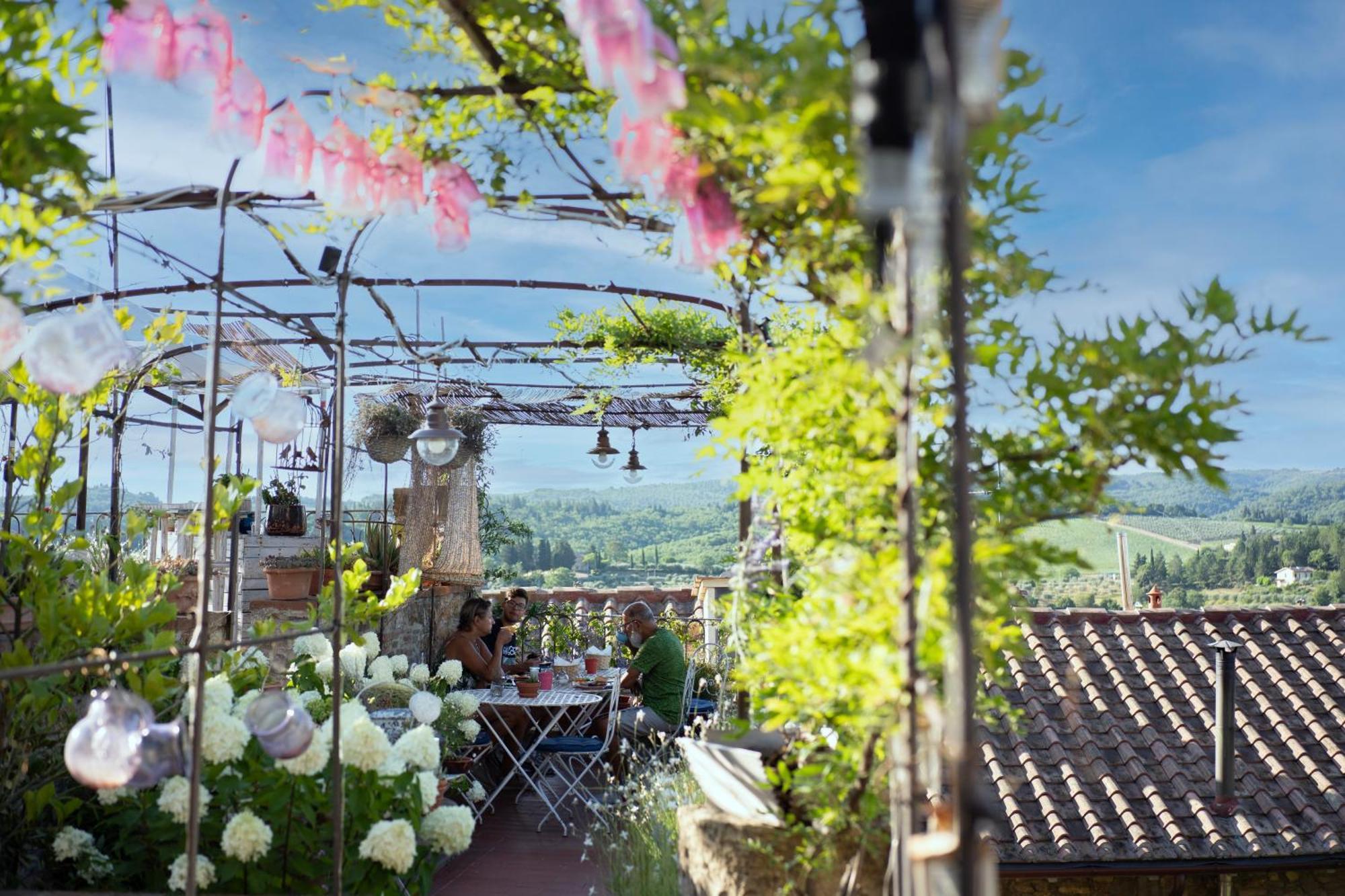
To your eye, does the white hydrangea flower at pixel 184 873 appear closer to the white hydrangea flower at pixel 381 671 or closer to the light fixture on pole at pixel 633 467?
the white hydrangea flower at pixel 381 671

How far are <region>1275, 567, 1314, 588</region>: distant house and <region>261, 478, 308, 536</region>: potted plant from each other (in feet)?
61.4

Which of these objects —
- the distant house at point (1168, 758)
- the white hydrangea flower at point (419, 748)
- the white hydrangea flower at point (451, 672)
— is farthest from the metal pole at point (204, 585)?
the distant house at point (1168, 758)

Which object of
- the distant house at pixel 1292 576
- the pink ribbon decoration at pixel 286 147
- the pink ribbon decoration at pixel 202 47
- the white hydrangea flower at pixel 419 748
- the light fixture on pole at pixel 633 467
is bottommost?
the distant house at pixel 1292 576

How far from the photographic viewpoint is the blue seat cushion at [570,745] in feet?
18.2

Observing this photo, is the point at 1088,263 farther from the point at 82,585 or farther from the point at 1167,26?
the point at 1167,26

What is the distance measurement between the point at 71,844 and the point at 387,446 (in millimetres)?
4630

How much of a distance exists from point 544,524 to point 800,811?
22358 mm

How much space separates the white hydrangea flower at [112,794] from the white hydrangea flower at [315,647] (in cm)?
106

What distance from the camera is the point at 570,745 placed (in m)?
5.55

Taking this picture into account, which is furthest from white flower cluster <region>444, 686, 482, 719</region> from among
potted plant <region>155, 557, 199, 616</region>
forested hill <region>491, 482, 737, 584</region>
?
forested hill <region>491, 482, 737, 584</region>

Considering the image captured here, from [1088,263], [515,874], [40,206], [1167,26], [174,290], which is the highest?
[1167,26]

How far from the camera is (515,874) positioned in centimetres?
476

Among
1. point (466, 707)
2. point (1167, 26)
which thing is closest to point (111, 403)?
point (466, 707)

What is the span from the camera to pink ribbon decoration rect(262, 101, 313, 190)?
95.6 inches
